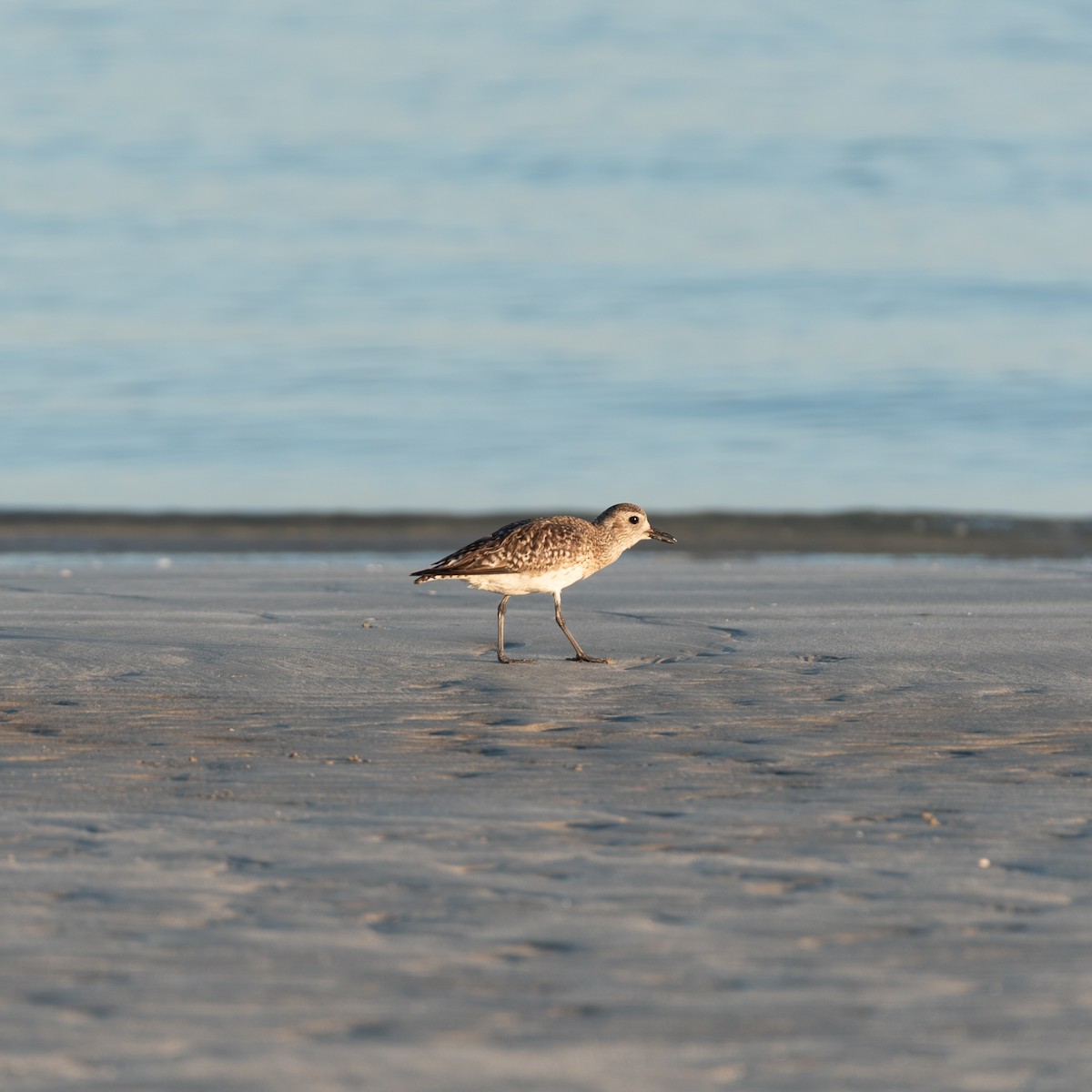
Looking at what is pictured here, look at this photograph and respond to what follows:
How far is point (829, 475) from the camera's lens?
76.9 ft

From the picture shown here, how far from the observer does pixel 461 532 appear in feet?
63.9

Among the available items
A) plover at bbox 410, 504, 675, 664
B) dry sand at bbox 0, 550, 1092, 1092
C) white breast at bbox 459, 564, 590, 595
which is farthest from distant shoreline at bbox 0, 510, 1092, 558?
dry sand at bbox 0, 550, 1092, 1092

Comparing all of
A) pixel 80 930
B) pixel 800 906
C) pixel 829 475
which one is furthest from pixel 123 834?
pixel 829 475

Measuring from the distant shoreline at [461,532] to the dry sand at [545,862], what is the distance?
24.8 ft

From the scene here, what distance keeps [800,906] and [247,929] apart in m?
1.49

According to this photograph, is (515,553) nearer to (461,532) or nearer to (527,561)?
(527,561)

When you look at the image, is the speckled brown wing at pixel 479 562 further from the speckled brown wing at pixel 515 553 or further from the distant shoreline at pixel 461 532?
the distant shoreline at pixel 461 532

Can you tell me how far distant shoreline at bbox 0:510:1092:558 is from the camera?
1780 centimetres

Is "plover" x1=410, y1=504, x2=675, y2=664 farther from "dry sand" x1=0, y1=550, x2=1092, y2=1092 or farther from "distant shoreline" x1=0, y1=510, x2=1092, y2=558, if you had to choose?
"distant shoreline" x1=0, y1=510, x2=1092, y2=558

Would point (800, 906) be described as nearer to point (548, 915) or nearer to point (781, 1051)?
point (548, 915)

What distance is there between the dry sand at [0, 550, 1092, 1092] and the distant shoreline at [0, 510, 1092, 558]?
756 cm

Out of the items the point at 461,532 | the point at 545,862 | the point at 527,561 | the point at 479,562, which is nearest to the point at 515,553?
the point at 527,561

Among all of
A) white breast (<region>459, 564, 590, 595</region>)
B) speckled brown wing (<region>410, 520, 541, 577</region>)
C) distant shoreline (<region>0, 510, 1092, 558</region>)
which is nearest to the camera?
speckled brown wing (<region>410, 520, 541, 577</region>)

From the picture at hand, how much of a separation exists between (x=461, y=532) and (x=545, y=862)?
1402 cm
